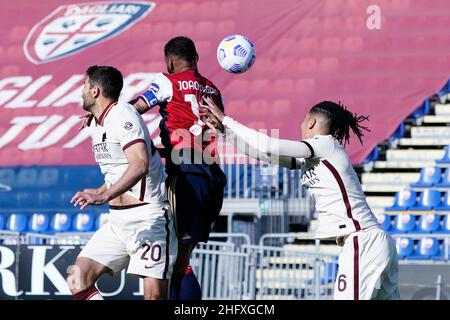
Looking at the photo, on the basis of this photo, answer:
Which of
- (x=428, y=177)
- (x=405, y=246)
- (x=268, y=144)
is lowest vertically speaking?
(x=405, y=246)

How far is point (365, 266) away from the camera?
8.15 m

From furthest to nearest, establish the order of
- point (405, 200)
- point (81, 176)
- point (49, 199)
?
point (81, 176), point (49, 199), point (405, 200)

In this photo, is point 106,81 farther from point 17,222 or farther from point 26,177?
point 26,177

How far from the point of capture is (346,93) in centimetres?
2062

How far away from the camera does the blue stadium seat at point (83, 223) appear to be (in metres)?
20.1

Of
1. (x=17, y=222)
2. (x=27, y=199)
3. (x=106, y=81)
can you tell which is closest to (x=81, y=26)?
(x=27, y=199)

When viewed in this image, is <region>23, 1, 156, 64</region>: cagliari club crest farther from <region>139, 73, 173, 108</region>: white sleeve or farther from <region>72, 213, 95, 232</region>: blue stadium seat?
<region>139, 73, 173, 108</region>: white sleeve

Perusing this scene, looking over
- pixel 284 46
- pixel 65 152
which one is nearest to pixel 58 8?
pixel 65 152

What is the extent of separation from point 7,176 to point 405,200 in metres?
7.65

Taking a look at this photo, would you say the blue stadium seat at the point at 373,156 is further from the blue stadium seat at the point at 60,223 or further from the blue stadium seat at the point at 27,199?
the blue stadium seat at the point at 27,199

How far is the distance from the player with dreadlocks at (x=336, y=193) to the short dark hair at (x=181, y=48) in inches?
36.9

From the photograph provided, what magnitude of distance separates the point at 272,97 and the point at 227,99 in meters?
0.83

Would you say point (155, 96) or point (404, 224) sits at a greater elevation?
point (155, 96)

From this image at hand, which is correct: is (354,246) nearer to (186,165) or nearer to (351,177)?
(351,177)
